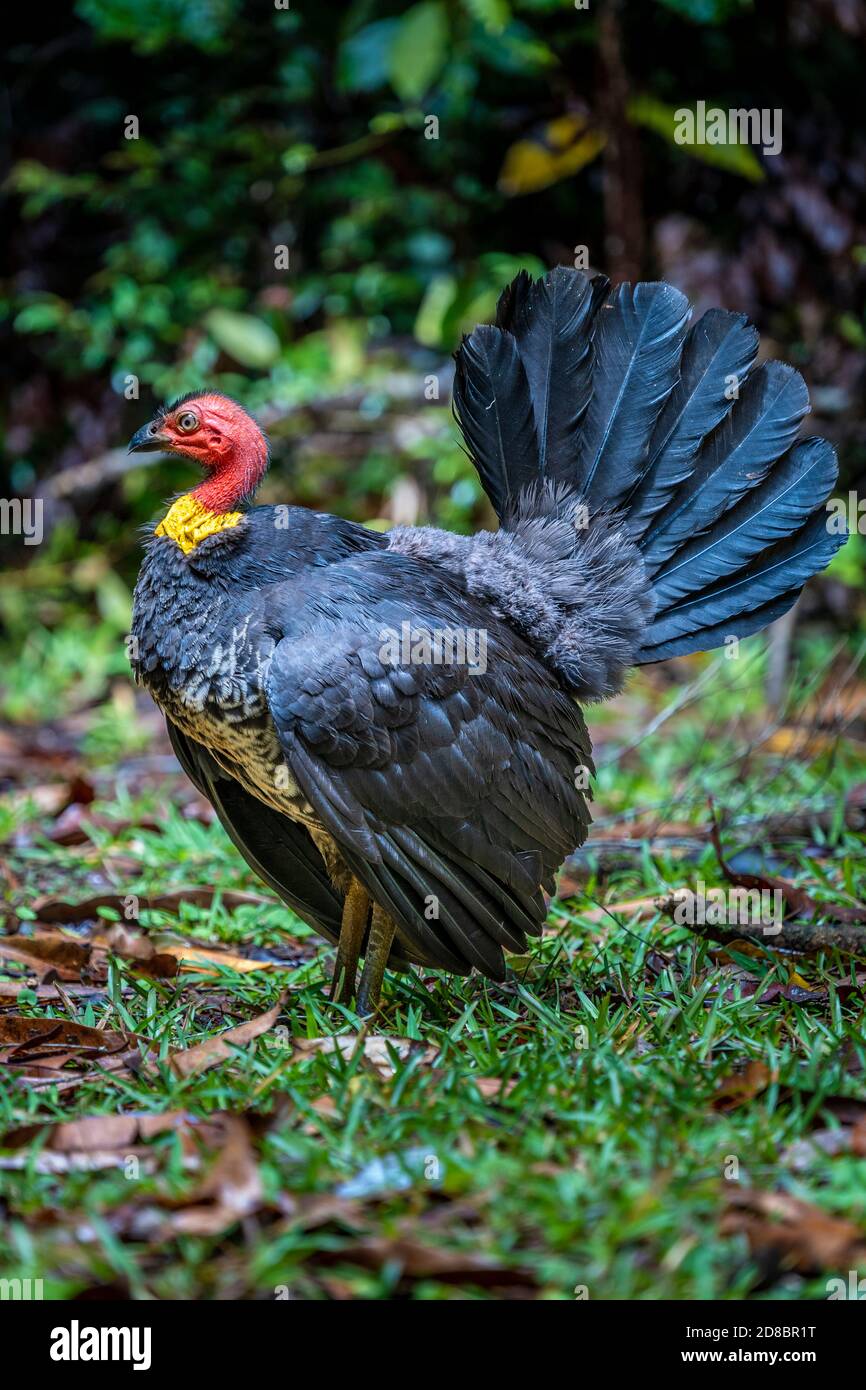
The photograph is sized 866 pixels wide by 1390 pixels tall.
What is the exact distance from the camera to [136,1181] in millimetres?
2533

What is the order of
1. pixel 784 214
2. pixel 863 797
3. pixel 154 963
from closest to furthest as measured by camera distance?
pixel 154 963 < pixel 863 797 < pixel 784 214

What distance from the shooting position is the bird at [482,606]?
3.44 metres

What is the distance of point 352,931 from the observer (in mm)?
3939

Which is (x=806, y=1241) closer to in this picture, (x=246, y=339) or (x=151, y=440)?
(x=151, y=440)

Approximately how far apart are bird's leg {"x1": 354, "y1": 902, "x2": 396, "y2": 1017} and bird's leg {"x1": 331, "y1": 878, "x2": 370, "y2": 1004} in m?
0.17

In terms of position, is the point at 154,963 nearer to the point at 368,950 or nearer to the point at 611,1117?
the point at 368,950

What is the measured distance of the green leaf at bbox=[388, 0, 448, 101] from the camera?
7.22m

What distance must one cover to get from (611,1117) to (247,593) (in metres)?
1.66

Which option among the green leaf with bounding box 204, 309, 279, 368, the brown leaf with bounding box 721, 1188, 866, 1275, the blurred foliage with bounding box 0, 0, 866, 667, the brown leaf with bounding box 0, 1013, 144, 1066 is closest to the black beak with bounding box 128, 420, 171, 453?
the brown leaf with bounding box 0, 1013, 144, 1066

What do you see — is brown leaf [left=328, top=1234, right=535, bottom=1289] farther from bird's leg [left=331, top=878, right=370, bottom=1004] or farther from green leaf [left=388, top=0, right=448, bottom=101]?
green leaf [left=388, top=0, right=448, bottom=101]

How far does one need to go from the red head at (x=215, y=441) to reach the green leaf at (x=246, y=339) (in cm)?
465

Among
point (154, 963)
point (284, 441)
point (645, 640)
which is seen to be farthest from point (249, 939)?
point (284, 441)

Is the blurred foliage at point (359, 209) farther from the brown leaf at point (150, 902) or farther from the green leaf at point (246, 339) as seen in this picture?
the brown leaf at point (150, 902)
